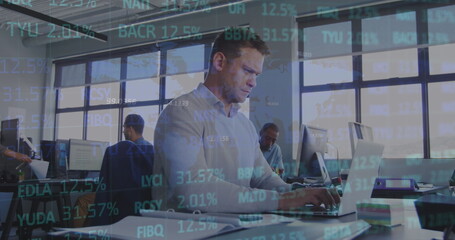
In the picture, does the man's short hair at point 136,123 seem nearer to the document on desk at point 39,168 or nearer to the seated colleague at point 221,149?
the document on desk at point 39,168

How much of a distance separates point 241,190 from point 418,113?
3740 mm

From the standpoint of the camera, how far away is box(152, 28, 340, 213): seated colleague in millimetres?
1210

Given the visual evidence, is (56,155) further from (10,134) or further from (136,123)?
(136,123)

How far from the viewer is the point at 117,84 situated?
16.4 ft

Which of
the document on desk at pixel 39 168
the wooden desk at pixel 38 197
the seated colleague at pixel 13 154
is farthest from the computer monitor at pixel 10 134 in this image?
the wooden desk at pixel 38 197

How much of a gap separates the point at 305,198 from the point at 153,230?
1.87 ft

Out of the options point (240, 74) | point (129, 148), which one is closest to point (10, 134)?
point (129, 148)

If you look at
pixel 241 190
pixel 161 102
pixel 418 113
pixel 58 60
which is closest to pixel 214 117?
pixel 241 190

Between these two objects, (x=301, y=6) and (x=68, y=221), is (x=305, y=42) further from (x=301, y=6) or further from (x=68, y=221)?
(x=68, y=221)

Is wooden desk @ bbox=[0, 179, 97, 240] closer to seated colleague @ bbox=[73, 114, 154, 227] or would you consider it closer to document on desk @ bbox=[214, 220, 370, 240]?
seated colleague @ bbox=[73, 114, 154, 227]

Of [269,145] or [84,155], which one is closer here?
[269,145]

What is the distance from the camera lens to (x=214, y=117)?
1553 millimetres

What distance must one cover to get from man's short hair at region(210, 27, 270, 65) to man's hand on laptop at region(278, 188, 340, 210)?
0.65m

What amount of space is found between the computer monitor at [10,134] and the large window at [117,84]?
77 cm
